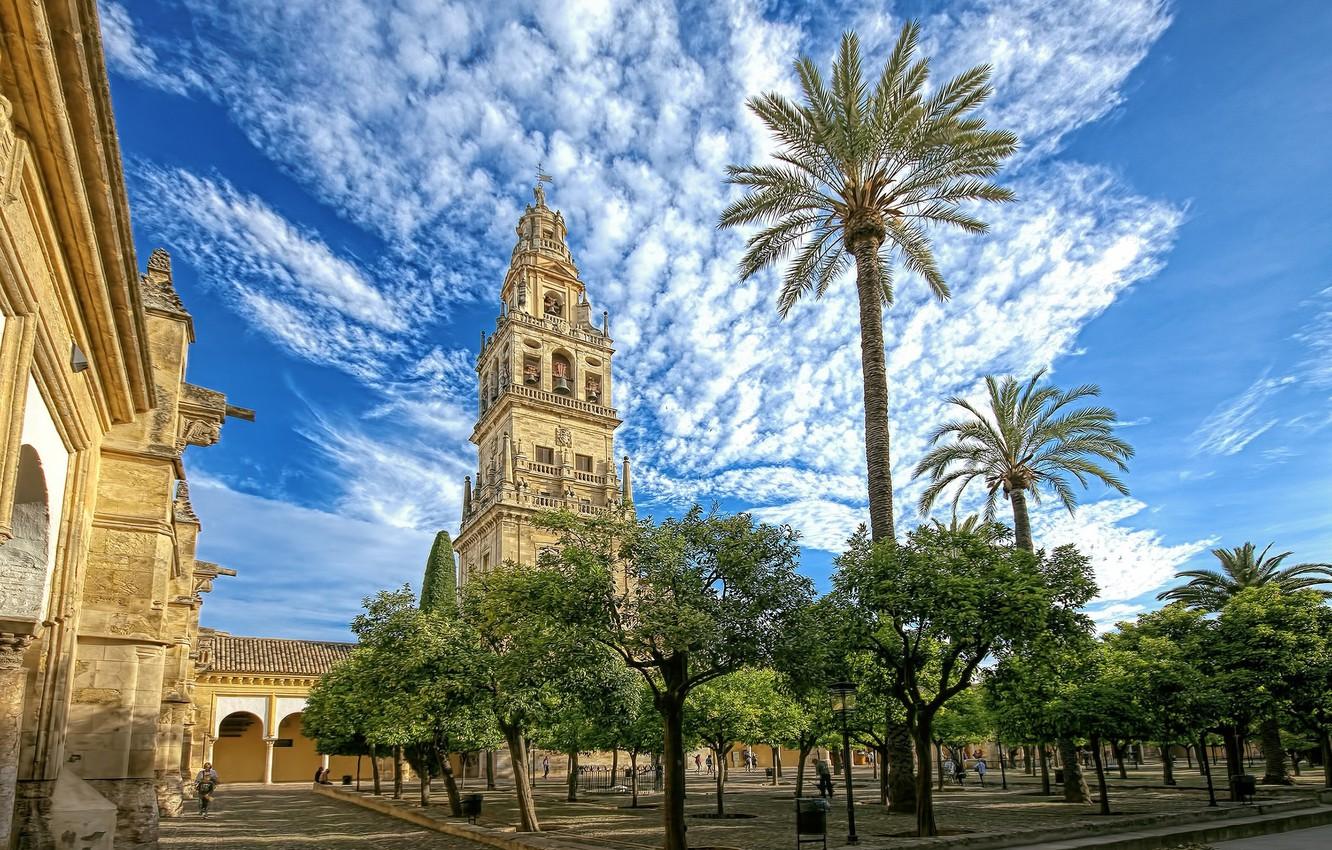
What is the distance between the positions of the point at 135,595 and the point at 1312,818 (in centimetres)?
2487

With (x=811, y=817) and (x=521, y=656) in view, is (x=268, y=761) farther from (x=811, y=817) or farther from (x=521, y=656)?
(x=811, y=817)

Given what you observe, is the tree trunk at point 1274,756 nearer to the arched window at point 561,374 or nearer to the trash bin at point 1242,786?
the trash bin at point 1242,786

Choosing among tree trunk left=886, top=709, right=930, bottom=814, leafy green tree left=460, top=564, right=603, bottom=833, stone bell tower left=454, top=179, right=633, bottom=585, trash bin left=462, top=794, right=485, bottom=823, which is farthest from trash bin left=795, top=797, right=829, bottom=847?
stone bell tower left=454, top=179, right=633, bottom=585

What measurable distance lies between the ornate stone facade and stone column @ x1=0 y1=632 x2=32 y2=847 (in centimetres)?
2

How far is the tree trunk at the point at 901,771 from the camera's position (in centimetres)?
2100

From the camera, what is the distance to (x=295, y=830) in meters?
22.3

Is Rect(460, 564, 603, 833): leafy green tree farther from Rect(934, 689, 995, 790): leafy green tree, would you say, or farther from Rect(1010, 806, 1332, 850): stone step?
Rect(934, 689, 995, 790): leafy green tree

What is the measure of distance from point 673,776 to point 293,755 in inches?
1842

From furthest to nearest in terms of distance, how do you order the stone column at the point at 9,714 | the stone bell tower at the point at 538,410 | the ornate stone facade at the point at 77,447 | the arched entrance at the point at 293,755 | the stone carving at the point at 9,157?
the arched entrance at the point at 293,755
the stone bell tower at the point at 538,410
the stone column at the point at 9,714
the ornate stone facade at the point at 77,447
the stone carving at the point at 9,157

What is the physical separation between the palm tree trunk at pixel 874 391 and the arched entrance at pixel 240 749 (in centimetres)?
4362

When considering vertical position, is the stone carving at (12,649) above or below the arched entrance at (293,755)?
above

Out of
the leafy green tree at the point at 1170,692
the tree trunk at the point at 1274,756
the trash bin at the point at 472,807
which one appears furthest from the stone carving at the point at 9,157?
the tree trunk at the point at 1274,756

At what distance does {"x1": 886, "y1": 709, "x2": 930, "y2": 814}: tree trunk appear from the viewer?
21.0 meters

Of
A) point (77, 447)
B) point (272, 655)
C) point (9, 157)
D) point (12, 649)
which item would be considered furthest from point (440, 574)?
point (9, 157)
